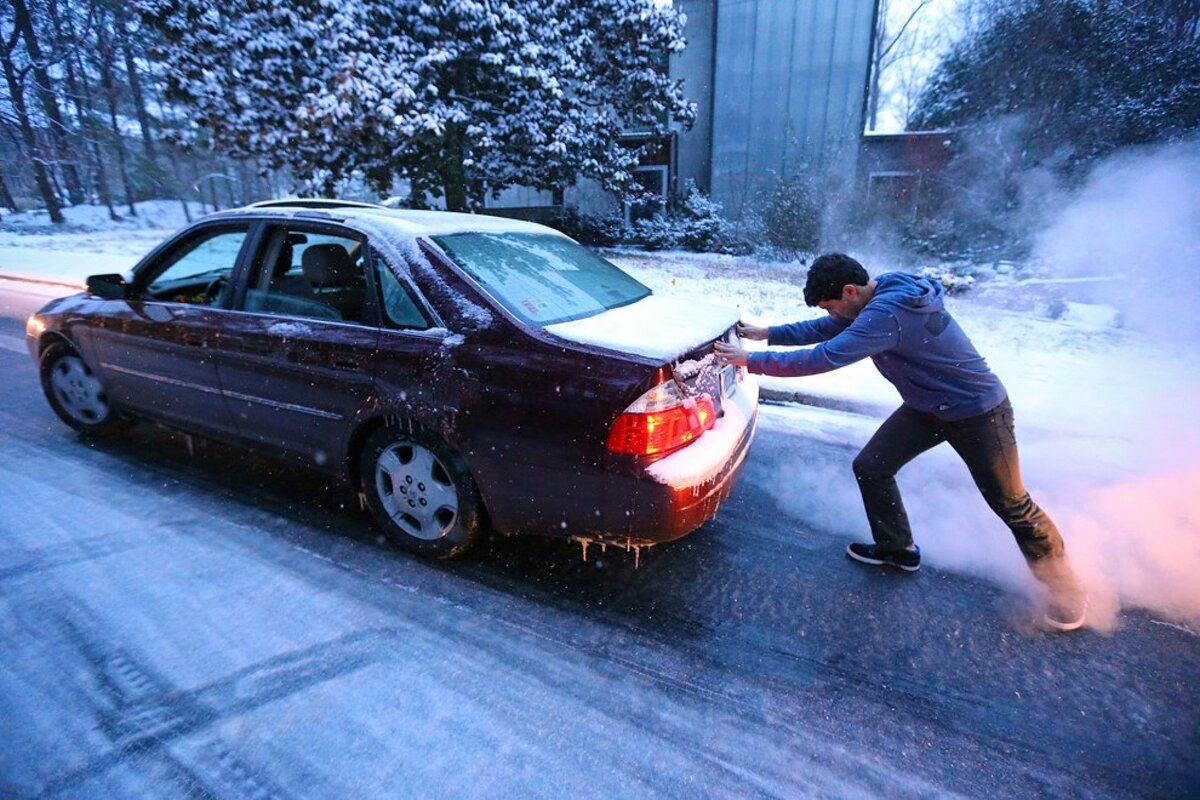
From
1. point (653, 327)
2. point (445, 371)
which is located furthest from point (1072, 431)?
point (445, 371)

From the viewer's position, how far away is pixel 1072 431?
187 inches

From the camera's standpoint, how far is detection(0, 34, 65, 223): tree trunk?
2286 cm

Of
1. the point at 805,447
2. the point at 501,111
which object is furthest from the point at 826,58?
the point at 805,447

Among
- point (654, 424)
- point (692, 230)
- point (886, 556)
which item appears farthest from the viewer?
point (692, 230)

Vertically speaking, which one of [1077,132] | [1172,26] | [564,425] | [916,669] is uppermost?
[1172,26]

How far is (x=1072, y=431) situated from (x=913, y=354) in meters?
3.20

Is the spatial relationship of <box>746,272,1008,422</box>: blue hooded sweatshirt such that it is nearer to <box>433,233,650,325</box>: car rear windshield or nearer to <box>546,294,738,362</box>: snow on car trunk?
<box>546,294,738,362</box>: snow on car trunk

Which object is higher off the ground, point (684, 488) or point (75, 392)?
point (684, 488)

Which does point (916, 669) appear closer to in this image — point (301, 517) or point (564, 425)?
point (564, 425)

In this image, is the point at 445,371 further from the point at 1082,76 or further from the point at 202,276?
the point at 1082,76

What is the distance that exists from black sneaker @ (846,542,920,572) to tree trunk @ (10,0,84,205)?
31891 millimetres

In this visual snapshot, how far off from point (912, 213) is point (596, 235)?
7.76 m

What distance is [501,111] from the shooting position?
38.1 feet

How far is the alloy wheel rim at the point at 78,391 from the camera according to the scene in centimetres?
414
